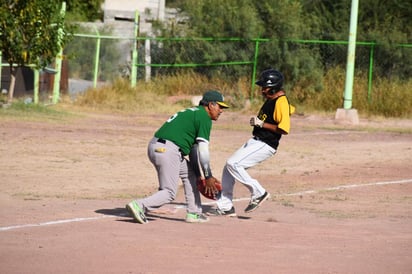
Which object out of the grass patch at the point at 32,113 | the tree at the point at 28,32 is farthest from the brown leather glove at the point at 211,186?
the tree at the point at 28,32

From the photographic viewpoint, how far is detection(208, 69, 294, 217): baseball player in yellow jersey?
12.2m

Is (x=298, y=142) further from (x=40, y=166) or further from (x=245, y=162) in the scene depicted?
(x=245, y=162)

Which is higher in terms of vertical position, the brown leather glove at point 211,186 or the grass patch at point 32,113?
the brown leather glove at point 211,186


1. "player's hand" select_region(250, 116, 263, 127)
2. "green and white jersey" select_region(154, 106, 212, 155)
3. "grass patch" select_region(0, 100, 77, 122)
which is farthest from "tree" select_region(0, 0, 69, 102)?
"green and white jersey" select_region(154, 106, 212, 155)

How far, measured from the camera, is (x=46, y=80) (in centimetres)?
2997

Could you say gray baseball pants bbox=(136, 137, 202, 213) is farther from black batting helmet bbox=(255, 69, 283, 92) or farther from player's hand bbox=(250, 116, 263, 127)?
black batting helmet bbox=(255, 69, 283, 92)

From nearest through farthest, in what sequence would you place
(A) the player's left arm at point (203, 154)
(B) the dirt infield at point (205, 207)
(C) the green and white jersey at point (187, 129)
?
(B) the dirt infield at point (205, 207), (A) the player's left arm at point (203, 154), (C) the green and white jersey at point (187, 129)

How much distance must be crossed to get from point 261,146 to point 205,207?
4.31 ft

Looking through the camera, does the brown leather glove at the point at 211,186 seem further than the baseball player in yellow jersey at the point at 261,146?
No

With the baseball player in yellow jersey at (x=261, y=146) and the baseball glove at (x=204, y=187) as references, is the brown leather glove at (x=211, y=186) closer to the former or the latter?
the baseball glove at (x=204, y=187)

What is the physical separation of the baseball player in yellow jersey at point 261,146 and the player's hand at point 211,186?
1022 millimetres

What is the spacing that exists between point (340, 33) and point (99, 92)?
845 cm

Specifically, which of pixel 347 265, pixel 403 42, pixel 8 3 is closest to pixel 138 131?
pixel 8 3

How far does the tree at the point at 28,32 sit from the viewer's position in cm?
2531
